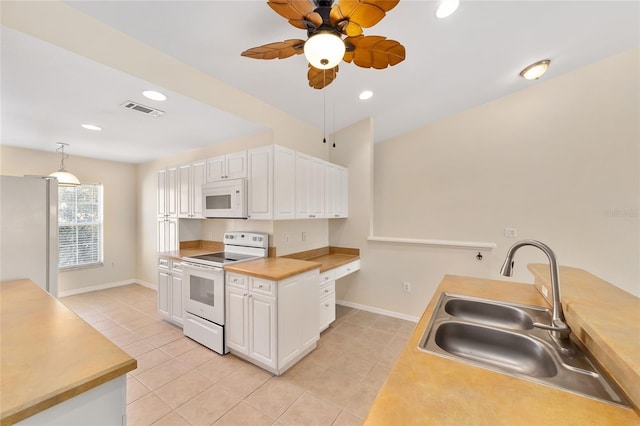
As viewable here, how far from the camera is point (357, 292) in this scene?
13.0 feet

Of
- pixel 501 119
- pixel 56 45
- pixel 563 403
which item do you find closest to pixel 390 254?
pixel 501 119

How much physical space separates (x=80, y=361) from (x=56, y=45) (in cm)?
194

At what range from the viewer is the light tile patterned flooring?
6.05 feet

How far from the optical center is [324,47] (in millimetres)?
1359

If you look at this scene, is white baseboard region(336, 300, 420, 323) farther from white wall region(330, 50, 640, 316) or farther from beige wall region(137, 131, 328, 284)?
beige wall region(137, 131, 328, 284)

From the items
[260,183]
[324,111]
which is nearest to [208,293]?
[260,183]

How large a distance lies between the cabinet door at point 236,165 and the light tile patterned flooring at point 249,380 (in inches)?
79.3

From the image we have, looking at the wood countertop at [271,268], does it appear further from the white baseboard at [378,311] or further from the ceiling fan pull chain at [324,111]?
the white baseboard at [378,311]

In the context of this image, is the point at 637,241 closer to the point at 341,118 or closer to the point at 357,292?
the point at 357,292

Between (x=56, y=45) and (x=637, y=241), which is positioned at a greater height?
(x=56, y=45)

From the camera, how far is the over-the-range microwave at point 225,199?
289 cm

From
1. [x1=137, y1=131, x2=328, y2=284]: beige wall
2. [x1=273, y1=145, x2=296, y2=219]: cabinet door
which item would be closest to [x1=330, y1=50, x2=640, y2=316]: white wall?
[x1=137, y1=131, x2=328, y2=284]: beige wall

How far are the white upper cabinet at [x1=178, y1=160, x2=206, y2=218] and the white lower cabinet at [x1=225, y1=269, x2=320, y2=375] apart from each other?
4.77 ft

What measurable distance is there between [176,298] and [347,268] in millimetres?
2308
